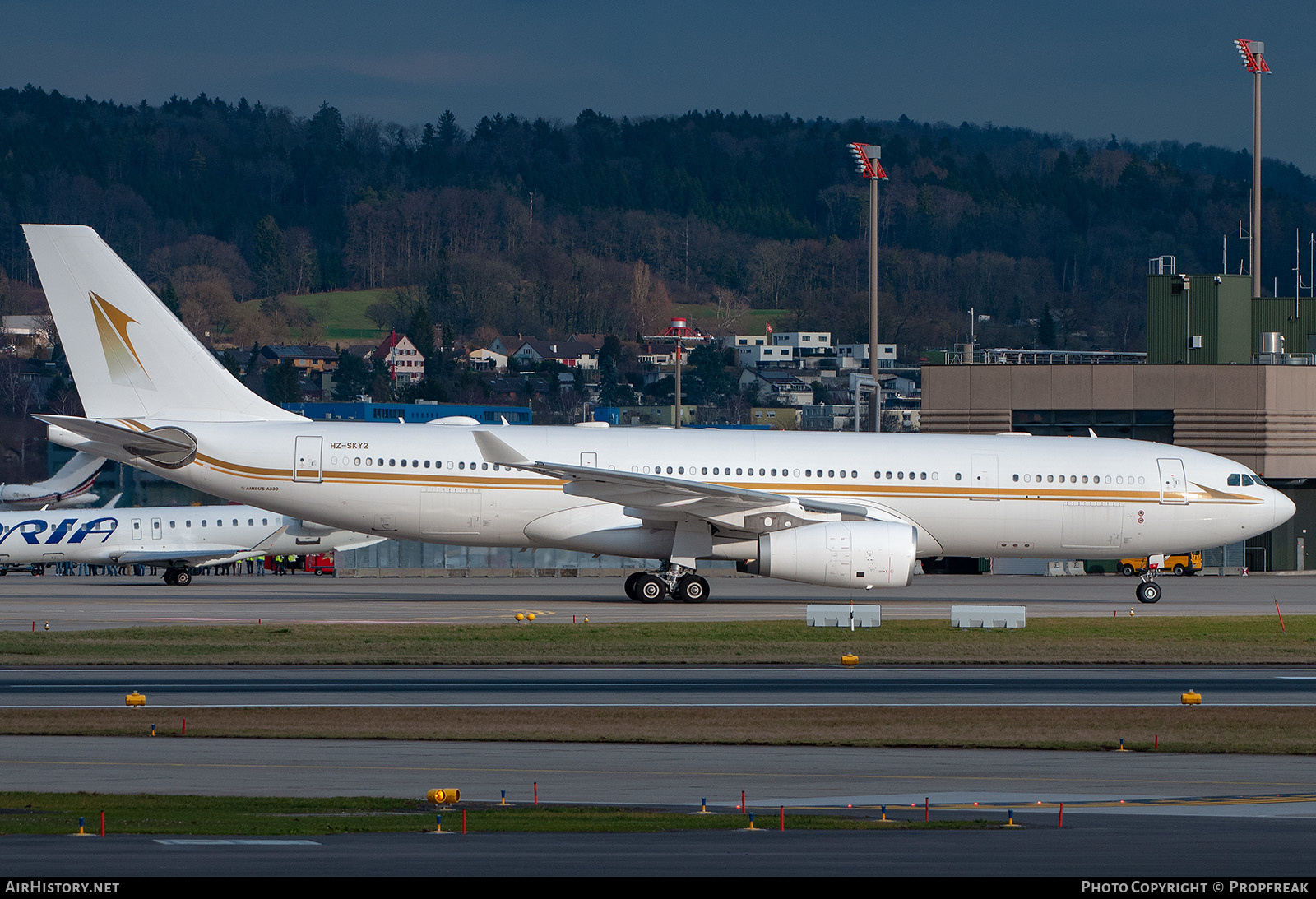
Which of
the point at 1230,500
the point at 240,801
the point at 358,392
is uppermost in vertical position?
the point at 358,392

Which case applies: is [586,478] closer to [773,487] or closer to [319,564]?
[773,487]

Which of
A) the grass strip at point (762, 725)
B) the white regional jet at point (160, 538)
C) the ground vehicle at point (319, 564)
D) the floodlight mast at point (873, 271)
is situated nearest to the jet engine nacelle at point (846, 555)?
the grass strip at point (762, 725)

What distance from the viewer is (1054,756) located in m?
16.6

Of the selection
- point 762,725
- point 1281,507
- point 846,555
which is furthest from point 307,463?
point 1281,507

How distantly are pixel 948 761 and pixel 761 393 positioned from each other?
575 ft

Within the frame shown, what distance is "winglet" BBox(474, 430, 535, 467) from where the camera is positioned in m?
31.3

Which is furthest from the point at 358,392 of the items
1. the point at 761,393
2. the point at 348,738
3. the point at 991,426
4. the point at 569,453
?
the point at 348,738

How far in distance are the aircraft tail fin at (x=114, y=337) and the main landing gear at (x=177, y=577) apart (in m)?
16.2

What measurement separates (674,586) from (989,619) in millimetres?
8123

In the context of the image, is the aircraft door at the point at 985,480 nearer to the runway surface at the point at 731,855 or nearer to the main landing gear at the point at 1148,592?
the main landing gear at the point at 1148,592

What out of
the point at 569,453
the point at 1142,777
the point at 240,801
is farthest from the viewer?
the point at 569,453

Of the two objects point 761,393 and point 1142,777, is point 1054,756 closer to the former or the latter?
point 1142,777

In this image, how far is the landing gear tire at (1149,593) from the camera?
36156 millimetres

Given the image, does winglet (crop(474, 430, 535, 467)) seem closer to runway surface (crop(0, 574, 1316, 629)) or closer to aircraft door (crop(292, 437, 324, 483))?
runway surface (crop(0, 574, 1316, 629))
